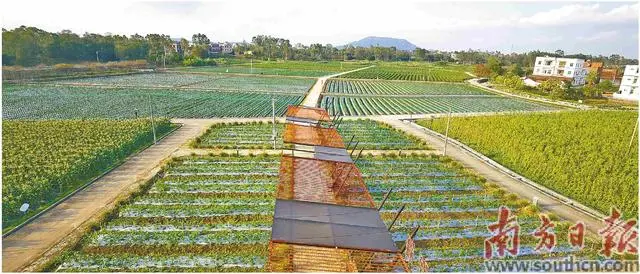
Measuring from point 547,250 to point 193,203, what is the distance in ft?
54.4

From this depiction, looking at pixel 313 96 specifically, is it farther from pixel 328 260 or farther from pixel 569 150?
pixel 328 260

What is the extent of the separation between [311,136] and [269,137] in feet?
31.2

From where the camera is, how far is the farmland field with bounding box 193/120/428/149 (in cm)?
2831

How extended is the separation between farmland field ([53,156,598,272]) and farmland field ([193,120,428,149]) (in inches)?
153

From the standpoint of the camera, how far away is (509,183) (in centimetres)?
2238

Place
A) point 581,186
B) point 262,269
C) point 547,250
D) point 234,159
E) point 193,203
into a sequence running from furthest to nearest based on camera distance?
1. point 234,159
2. point 581,186
3. point 193,203
4. point 547,250
5. point 262,269

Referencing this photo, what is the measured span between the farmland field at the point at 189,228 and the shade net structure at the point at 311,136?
9.26 feet

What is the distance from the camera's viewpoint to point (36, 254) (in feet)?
44.4

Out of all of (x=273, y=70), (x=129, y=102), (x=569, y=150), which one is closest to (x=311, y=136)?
(x=569, y=150)

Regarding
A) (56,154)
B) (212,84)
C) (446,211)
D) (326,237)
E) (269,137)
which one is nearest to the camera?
(326,237)

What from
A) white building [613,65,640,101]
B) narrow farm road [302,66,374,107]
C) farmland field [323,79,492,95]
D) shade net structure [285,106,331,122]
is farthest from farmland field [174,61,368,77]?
white building [613,65,640,101]

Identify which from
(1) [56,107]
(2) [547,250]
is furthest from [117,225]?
(1) [56,107]

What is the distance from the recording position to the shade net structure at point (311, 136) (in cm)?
2026

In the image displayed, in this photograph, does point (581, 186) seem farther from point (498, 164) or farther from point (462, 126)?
point (462, 126)
